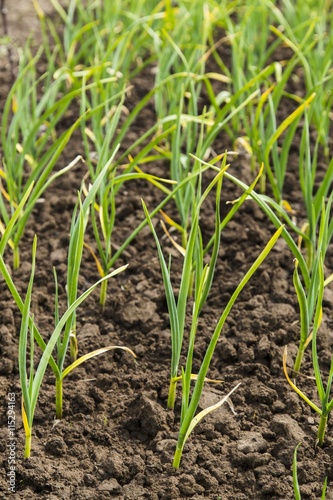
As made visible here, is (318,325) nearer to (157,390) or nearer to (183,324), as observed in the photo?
(183,324)

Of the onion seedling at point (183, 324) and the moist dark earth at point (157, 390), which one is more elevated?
the onion seedling at point (183, 324)

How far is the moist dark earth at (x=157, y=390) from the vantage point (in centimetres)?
183

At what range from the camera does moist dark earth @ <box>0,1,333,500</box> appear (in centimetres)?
183

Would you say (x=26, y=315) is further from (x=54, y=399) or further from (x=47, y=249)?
(x=47, y=249)

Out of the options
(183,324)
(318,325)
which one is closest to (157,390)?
(183,324)

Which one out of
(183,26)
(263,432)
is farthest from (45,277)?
(183,26)

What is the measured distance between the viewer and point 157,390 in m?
2.09

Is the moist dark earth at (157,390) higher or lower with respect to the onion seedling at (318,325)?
lower

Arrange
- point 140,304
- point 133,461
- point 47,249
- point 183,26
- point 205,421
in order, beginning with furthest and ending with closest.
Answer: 1. point 183,26
2. point 47,249
3. point 140,304
4. point 205,421
5. point 133,461

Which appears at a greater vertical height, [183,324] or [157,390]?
[183,324]

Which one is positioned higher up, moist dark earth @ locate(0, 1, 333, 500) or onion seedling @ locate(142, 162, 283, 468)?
onion seedling @ locate(142, 162, 283, 468)

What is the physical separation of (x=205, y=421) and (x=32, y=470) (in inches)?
19.2

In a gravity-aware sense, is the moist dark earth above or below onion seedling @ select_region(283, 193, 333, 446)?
below

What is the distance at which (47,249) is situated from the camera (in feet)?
8.75
